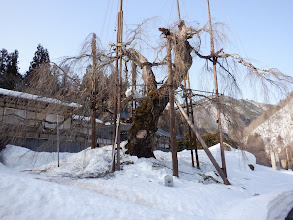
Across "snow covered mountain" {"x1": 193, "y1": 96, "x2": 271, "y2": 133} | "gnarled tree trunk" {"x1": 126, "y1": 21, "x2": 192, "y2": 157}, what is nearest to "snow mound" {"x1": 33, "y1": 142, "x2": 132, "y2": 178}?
"gnarled tree trunk" {"x1": 126, "y1": 21, "x2": 192, "y2": 157}

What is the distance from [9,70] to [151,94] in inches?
614

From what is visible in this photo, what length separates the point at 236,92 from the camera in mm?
7691

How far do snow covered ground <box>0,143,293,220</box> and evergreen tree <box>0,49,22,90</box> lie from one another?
8.83 meters

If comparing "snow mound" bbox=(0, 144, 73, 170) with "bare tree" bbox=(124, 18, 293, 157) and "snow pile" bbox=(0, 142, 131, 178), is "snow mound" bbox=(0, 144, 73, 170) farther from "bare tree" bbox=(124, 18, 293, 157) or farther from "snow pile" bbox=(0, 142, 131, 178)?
"bare tree" bbox=(124, 18, 293, 157)

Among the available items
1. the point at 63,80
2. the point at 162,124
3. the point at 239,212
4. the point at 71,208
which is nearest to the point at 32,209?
the point at 71,208

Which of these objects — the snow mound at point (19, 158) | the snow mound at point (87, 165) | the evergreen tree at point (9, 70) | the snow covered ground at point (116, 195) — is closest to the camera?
the snow covered ground at point (116, 195)

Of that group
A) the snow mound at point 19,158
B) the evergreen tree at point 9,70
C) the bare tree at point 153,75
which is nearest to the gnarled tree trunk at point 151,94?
the bare tree at point 153,75

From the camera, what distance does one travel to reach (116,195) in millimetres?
4918

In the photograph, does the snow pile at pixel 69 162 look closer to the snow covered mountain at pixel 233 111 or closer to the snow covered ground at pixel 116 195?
the snow covered ground at pixel 116 195

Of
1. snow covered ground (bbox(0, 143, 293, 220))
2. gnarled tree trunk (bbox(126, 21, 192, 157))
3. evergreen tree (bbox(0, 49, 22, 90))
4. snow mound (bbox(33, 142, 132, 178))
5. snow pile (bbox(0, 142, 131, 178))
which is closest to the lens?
snow covered ground (bbox(0, 143, 293, 220))

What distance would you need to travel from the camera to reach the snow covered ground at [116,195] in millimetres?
2758

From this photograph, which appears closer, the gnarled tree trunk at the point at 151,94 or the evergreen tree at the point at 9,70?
the gnarled tree trunk at the point at 151,94

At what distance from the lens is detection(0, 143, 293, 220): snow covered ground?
2.76 metres

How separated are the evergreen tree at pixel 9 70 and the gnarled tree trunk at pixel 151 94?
488 inches
